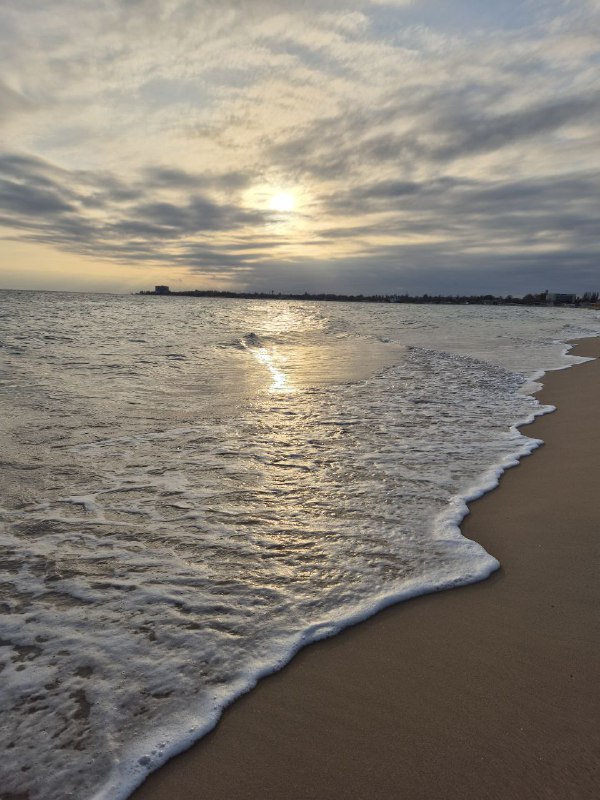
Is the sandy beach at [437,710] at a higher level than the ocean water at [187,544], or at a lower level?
higher

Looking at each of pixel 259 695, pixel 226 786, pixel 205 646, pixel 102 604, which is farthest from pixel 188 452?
pixel 226 786

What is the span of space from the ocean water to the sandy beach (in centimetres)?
16

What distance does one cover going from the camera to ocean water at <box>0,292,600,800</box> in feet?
6.93

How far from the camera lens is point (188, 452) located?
562 centimetres

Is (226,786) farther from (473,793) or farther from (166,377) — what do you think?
(166,377)

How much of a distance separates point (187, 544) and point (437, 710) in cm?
201

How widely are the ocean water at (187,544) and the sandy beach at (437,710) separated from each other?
16 centimetres

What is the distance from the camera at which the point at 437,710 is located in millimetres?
2092

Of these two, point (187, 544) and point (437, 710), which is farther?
point (187, 544)

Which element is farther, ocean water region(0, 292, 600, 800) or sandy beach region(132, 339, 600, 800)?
ocean water region(0, 292, 600, 800)

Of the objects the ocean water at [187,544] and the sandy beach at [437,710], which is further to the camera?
the ocean water at [187,544]

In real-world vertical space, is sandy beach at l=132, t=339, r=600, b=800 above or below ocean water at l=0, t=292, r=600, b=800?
above

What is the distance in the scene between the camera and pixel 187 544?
353 centimetres

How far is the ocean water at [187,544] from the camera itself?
2.11m
